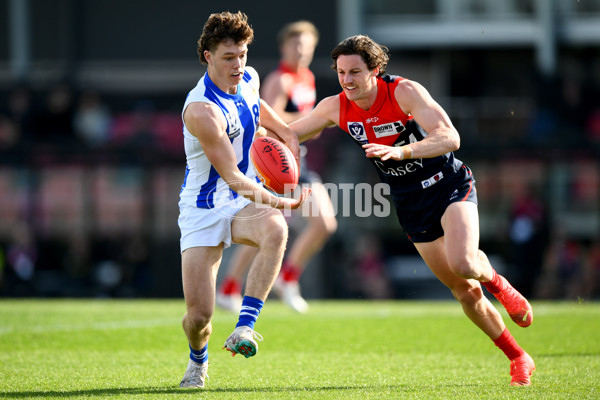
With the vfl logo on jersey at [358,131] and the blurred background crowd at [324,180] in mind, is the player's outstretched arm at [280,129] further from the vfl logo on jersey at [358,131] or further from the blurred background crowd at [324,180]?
the blurred background crowd at [324,180]

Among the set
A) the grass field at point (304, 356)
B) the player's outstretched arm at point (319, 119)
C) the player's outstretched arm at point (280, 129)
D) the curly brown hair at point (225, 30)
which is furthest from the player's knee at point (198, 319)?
the curly brown hair at point (225, 30)

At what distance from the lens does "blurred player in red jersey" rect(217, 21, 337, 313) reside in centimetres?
949

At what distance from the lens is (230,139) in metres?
5.69

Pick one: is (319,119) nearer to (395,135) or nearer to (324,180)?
(395,135)

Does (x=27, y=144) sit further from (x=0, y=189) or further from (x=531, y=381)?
(x=531, y=381)

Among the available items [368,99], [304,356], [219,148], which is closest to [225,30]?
[219,148]

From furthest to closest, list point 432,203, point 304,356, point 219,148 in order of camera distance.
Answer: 1. point 304,356
2. point 432,203
3. point 219,148

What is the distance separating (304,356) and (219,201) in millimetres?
1871

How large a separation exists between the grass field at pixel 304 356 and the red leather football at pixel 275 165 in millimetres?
1298

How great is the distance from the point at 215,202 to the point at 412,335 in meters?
3.22

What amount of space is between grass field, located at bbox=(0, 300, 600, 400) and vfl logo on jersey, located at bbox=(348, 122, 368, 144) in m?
1.61

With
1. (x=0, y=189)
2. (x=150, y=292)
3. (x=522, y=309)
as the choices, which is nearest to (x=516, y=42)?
(x=150, y=292)

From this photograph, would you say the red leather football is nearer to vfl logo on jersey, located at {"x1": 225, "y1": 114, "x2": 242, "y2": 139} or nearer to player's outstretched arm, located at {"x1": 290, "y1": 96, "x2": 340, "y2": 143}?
vfl logo on jersey, located at {"x1": 225, "y1": 114, "x2": 242, "y2": 139}

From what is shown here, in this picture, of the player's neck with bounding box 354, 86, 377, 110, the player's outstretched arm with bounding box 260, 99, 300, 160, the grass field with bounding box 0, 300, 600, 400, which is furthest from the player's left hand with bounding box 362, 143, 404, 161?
the grass field with bounding box 0, 300, 600, 400
